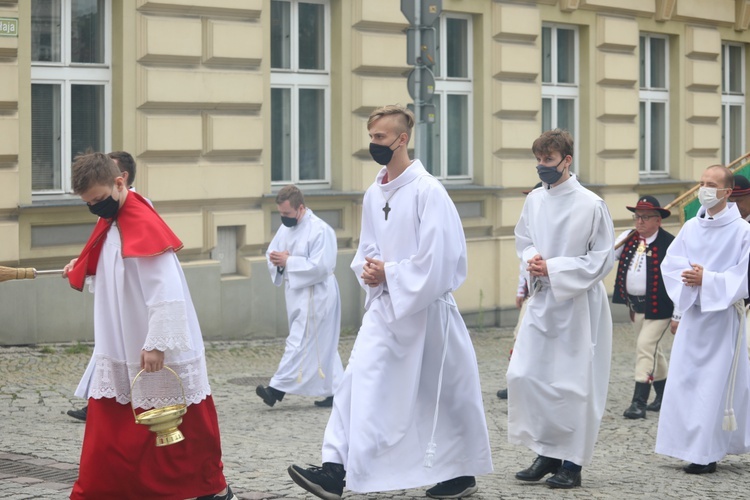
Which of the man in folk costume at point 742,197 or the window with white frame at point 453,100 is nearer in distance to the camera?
the man in folk costume at point 742,197

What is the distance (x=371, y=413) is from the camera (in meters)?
6.93

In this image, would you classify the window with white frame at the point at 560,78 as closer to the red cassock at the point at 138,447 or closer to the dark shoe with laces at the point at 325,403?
the dark shoe with laces at the point at 325,403

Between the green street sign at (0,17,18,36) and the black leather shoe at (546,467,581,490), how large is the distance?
718 centimetres

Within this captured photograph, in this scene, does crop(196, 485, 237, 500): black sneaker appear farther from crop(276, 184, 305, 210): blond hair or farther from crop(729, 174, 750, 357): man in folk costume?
crop(276, 184, 305, 210): blond hair

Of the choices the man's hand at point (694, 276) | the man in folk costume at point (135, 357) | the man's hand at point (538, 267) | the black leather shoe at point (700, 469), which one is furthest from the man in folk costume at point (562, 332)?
the man in folk costume at point (135, 357)

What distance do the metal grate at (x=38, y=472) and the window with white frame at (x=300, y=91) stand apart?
7923 mm

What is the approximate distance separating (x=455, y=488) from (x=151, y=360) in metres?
1.86

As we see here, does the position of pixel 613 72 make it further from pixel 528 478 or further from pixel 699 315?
pixel 528 478

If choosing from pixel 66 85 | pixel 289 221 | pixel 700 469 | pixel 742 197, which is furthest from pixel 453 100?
pixel 700 469

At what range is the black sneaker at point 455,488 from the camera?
7.17 meters

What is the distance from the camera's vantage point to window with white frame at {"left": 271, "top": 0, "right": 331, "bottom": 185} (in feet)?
50.5

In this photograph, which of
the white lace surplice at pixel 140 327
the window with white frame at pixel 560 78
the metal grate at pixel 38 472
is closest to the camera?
the white lace surplice at pixel 140 327

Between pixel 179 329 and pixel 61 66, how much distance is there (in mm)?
7679

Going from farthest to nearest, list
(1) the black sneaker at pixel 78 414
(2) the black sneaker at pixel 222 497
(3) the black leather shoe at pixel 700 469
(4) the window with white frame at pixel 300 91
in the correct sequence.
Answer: (4) the window with white frame at pixel 300 91 < (1) the black sneaker at pixel 78 414 < (3) the black leather shoe at pixel 700 469 < (2) the black sneaker at pixel 222 497
